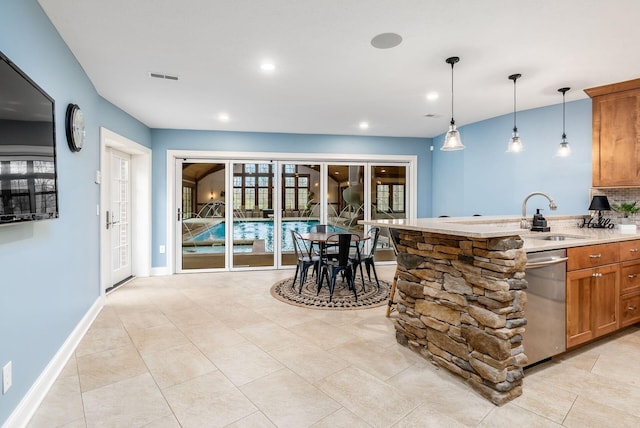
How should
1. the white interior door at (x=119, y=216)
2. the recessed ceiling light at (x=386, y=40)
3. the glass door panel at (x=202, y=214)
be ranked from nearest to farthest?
the recessed ceiling light at (x=386, y=40)
the white interior door at (x=119, y=216)
the glass door panel at (x=202, y=214)

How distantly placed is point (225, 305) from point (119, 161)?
2.70 metres

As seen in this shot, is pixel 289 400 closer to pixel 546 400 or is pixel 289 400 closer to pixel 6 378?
pixel 6 378

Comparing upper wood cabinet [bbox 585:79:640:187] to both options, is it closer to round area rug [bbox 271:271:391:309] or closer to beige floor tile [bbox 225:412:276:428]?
round area rug [bbox 271:271:391:309]

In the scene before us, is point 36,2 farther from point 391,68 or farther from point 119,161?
point 119,161

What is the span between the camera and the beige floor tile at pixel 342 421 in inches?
67.8

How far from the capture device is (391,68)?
2.97 m

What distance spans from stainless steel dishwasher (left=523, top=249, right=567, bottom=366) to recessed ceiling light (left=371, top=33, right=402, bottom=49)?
184 centimetres

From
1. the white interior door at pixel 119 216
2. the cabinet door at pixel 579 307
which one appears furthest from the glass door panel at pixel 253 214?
the cabinet door at pixel 579 307

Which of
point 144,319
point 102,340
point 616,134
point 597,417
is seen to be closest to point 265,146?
point 144,319

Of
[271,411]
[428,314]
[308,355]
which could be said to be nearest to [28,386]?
[271,411]

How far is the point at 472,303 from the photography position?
6.85 feet

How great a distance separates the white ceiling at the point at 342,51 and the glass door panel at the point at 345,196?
1.79 m

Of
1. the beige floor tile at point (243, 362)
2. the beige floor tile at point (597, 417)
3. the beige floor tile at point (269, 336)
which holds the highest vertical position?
the beige floor tile at point (269, 336)

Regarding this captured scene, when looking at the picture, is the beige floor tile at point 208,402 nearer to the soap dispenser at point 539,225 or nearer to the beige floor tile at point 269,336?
the beige floor tile at point 269,336
